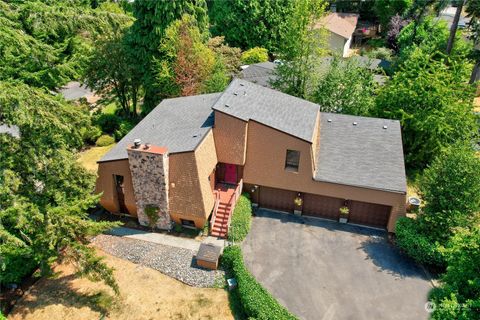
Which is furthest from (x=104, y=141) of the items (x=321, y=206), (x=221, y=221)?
(x=321, y=206)

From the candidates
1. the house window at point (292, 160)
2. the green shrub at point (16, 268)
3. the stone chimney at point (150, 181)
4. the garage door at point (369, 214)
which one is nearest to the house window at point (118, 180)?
the stone chimney at point (150, 181)

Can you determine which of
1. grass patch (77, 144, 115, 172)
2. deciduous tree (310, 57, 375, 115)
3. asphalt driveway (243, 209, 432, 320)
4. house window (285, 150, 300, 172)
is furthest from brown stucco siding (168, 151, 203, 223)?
deciduous tree (310, 57, 375, 115)

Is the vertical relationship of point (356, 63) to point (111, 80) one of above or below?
above

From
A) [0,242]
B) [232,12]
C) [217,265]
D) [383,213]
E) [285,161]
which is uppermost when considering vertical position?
[232,12]

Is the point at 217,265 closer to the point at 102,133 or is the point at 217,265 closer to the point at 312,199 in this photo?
the point at 312,199

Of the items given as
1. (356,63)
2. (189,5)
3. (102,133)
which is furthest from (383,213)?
(102,133)

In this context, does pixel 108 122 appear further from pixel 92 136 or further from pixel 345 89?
pixel 345 89
